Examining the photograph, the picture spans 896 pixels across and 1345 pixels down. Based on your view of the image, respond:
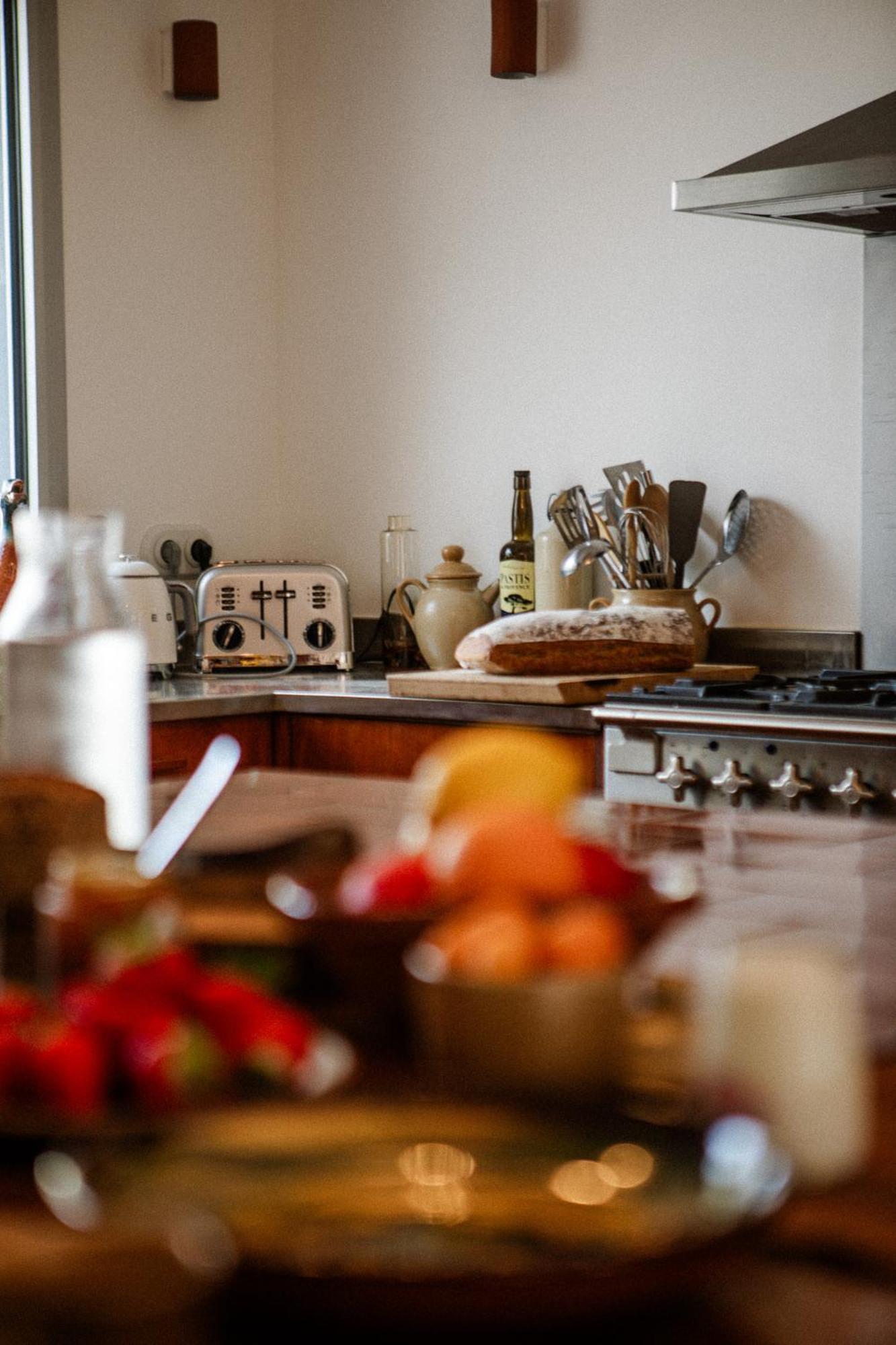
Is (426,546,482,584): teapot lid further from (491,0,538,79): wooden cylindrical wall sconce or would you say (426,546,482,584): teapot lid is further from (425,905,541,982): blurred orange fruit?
(425,905,541,982): blurred orange fruit

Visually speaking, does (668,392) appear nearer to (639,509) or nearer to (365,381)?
(639,509)

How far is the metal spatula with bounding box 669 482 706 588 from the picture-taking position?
3.26 meters

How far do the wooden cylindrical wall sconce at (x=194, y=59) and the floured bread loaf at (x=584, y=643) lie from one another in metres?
1.47

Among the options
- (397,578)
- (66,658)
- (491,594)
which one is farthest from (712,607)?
(66,658)

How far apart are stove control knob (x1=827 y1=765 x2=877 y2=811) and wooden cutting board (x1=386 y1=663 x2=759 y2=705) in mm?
445

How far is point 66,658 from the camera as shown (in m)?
1.09

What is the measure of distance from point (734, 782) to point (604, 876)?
169 cm

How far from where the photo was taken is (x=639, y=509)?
3156 mm

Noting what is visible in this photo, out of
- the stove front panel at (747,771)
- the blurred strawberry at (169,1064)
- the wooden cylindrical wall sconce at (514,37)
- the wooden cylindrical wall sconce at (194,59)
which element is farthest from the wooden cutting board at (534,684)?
the blurred strawberry at (169,1064)

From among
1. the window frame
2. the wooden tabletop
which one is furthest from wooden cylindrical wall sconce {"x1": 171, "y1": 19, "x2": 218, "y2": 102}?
the wooden tabletop

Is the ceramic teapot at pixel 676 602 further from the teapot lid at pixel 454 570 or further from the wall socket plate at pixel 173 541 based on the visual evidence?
the wall socket plate at pixel 173 541

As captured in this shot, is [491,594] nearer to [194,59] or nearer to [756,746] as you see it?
[756,746]

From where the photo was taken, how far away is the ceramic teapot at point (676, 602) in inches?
123

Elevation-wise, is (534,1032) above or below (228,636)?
above
